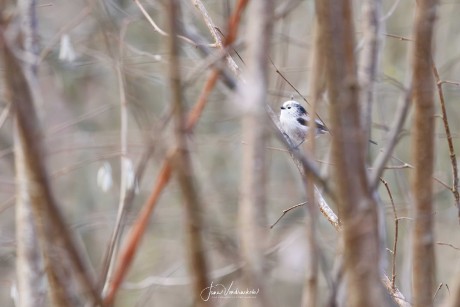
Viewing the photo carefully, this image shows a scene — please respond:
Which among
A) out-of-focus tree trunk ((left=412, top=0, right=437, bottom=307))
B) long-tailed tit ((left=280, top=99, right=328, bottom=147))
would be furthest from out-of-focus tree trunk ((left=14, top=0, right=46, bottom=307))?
long-tailed tit ((left=280, top=99, right=328, bottom=147))

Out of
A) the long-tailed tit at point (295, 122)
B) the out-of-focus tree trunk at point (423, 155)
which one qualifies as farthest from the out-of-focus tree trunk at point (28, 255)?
the long-tailed tit at point (295, 122)

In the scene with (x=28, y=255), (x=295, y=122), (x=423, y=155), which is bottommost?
(x=295, y=122)

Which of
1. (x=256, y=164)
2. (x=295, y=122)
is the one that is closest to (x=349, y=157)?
(x=256, y=164)

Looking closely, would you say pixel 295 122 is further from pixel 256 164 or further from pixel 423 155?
pixel 256 164

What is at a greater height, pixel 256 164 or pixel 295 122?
pixel 256 164

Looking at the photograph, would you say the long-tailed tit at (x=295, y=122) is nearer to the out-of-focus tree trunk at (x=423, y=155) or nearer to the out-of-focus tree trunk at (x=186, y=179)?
the out-of-focus tree trunk at (x=423, y=155)

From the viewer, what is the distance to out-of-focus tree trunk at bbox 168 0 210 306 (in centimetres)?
68

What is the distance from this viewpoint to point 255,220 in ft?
2.31

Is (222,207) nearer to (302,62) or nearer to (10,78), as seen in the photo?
(302,62)

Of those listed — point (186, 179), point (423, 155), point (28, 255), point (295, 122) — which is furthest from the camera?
point (295, 122)

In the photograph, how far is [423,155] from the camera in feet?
2.80

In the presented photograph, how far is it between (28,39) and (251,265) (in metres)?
1.48

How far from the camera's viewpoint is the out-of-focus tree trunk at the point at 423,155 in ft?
2.74

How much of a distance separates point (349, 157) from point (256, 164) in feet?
0.34
